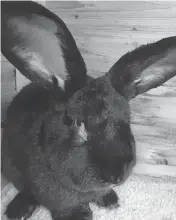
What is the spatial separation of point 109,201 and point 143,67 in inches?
18.3

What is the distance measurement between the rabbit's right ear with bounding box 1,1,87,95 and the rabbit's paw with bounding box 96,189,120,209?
411mm

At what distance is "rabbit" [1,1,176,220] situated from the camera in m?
0.73

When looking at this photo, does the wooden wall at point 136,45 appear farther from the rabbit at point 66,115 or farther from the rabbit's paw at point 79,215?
the rabbit's paw at point 79,215

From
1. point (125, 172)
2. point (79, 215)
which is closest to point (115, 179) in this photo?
point (125, 172)

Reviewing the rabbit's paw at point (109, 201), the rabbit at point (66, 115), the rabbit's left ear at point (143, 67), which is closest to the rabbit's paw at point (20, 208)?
the rabbit at point (66, 115)

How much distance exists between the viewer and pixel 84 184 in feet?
2.55

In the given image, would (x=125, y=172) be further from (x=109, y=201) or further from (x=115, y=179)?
(x=109, y=201)

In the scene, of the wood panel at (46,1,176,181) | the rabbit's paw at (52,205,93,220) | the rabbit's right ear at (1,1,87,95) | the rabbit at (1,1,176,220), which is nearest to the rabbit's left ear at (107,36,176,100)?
the rabbit at (1,1,176,220)

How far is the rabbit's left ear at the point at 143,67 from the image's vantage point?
2.72ft

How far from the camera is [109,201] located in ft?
3.47

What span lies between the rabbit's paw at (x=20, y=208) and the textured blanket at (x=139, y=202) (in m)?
0.02

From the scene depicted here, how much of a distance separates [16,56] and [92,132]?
25 centimetres

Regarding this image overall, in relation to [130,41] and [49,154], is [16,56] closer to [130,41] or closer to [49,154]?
[49,154]

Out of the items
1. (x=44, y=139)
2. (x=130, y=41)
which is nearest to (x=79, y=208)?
(x=44, y=139)
